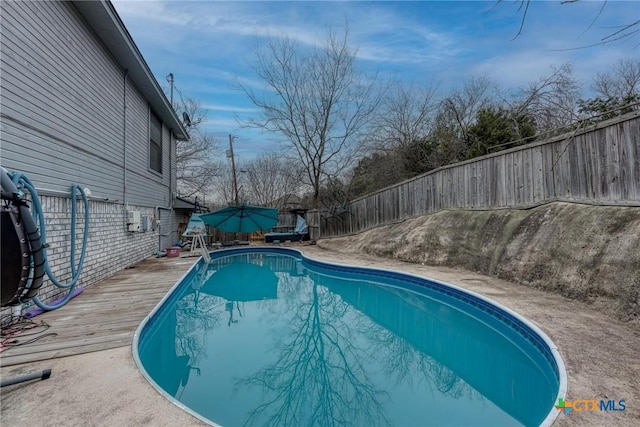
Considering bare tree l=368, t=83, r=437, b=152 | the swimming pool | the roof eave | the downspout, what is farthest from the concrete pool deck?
bare tree l=368, t=83, r=437, b=152

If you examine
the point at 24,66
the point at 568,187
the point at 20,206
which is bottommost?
the point at 20,206

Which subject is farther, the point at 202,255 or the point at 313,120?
the point at 313,120

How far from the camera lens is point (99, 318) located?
391 centimetres

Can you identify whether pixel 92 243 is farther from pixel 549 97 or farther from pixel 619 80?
pixel 619 80

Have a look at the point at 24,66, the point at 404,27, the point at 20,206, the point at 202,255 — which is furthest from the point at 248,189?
the point at 20,206

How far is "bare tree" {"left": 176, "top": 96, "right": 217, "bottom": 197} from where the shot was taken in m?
19.1

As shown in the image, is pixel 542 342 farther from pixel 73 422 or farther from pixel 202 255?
pixel 202 255

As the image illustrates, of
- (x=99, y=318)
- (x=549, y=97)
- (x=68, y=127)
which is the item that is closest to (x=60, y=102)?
(x=68, y=127)

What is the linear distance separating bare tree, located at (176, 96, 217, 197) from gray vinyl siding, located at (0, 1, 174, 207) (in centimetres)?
1182

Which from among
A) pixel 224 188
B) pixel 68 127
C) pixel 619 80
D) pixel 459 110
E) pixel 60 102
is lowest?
pixel 68 127

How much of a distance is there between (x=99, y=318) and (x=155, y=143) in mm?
7991

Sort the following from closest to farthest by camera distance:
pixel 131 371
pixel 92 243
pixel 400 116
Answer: pixel 131 371 < pixel 92 243 < pixel 400 116

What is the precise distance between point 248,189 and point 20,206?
2115 centimetres

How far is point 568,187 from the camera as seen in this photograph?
570 cm
